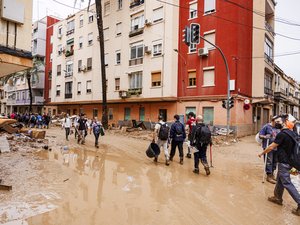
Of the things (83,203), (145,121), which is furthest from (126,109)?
(83,203)

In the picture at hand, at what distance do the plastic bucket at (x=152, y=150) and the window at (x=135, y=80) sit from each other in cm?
1690

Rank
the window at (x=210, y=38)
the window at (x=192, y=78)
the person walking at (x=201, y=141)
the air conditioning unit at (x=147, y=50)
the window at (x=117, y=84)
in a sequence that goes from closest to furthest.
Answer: the person walking at (x=201, y=141) → the window at (x=210, y=38) → the window at (x=192, y=78) → the air conditioning unit at (x=147, y=50) → the window at (x=117, y=84)

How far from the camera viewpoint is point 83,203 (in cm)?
505

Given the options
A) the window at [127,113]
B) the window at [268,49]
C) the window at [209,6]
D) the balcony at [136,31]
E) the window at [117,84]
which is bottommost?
the window at [127,113]

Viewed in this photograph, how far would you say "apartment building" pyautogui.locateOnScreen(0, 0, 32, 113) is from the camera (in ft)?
21.7

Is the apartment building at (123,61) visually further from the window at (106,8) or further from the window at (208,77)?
the window at (208,77)

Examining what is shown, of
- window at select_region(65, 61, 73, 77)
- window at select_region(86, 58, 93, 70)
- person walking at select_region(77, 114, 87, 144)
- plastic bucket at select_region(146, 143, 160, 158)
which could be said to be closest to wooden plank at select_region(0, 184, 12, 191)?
plastic bucket at select_region(146, 143, 160, 158)

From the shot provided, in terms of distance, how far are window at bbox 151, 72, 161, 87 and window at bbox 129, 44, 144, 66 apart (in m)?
2.34

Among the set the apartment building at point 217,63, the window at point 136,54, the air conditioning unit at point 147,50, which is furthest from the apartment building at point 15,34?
the window at point 136,54

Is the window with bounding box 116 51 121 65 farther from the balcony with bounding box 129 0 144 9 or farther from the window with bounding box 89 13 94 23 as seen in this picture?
the window with bounding box 89 13 94 23

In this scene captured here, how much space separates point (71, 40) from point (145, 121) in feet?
61.2

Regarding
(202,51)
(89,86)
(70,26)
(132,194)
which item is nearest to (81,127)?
(132,194)

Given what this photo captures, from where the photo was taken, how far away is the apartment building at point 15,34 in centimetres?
661

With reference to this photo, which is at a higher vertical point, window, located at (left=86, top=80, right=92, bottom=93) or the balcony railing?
window, located at (left=86, top=80, right=92, bottom=93)
